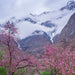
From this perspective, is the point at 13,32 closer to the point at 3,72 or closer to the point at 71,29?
the point at 3,72

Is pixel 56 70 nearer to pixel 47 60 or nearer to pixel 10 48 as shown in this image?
pixel 47 60

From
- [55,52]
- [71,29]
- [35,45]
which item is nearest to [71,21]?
[71,29]

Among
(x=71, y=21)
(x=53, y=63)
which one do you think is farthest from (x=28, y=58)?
(x=71, y=21)

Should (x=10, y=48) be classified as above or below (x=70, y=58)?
above

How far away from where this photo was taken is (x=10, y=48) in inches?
349

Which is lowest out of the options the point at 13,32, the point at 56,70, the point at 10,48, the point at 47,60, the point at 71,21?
the point at 56,70

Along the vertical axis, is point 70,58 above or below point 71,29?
below

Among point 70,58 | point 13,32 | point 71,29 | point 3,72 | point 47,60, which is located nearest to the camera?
point 13,32

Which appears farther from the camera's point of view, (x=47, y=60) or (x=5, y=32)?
(x=47, y=60)

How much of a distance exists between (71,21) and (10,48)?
403 feet

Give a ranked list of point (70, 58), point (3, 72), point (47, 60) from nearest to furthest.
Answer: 1. point (3, 72)
2. point (70, 58)
3. point (47, 60)

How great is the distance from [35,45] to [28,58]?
191404 millimetres

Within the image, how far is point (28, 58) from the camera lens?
28.6ft

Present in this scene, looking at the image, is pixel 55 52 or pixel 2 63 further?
pixel 55 52
